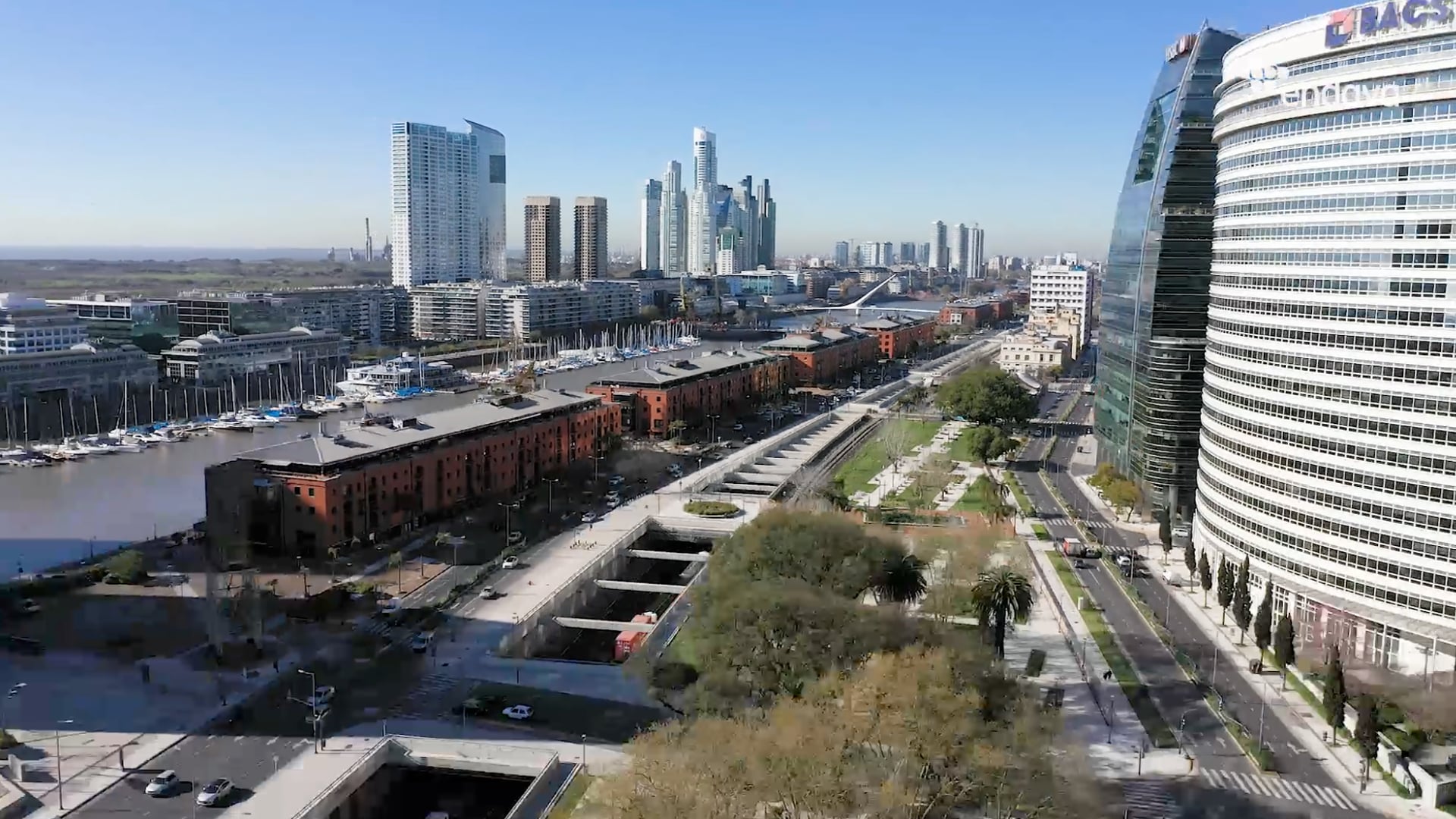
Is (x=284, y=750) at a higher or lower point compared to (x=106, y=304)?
lower

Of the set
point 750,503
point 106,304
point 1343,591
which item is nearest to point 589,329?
point 106,304

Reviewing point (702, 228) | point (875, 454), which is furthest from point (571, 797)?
point (702, 228)

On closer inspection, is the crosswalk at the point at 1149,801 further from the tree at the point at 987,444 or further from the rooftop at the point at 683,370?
the rooftop at the point at 683,370

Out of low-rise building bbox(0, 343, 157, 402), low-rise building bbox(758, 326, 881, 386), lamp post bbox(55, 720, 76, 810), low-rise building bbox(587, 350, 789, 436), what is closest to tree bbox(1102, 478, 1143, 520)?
low-rise building bbox(587, 350, 789, 436)

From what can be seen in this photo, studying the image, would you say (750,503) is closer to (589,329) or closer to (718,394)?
(718,394)

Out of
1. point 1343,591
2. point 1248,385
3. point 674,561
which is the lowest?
point 674,561

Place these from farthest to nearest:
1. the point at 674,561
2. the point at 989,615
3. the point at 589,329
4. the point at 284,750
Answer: the point at 589,329 → the point at 674,561 → the point at 989,615 → the point at 284,750
